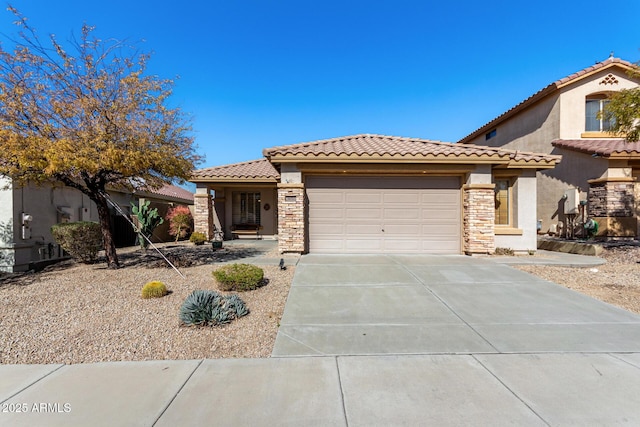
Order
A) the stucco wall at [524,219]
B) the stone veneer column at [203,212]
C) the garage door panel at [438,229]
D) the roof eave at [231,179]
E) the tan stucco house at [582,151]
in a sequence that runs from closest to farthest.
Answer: the garage door panel at [438,229] < the stucco wall at [524,219] < the tan stucco house at [582,151] < the roof eave at [231,179] < the stone veneer column at [203,212]

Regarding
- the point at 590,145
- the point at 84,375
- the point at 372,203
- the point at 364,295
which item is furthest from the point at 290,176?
the point at 590,145

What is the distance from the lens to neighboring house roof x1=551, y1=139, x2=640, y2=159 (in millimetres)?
11445

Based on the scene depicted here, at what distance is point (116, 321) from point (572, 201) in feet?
53.6

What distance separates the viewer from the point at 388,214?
33.4 feet

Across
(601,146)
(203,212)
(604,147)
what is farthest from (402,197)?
(203,212)

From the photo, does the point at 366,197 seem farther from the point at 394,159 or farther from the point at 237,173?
the point at 237,173

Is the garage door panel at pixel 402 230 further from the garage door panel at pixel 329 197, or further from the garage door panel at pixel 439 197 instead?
the garage door panel at pixel 329 197

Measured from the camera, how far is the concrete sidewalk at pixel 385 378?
266cm

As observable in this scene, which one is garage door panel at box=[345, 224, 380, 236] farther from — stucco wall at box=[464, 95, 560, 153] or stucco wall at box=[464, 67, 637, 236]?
stucco wall at box=[464, 95, 560, 153]

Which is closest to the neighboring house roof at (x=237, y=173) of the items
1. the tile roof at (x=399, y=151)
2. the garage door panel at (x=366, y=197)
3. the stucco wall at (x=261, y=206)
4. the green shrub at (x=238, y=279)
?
the stucco wall at (x=261, y=206)

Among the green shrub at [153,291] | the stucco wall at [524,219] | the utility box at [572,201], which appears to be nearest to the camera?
the green shrub at [153,291]

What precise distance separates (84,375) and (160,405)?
123 centimetres

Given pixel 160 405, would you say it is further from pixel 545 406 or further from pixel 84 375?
pixel 545 406

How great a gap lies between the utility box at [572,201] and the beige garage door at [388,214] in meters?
6.50
